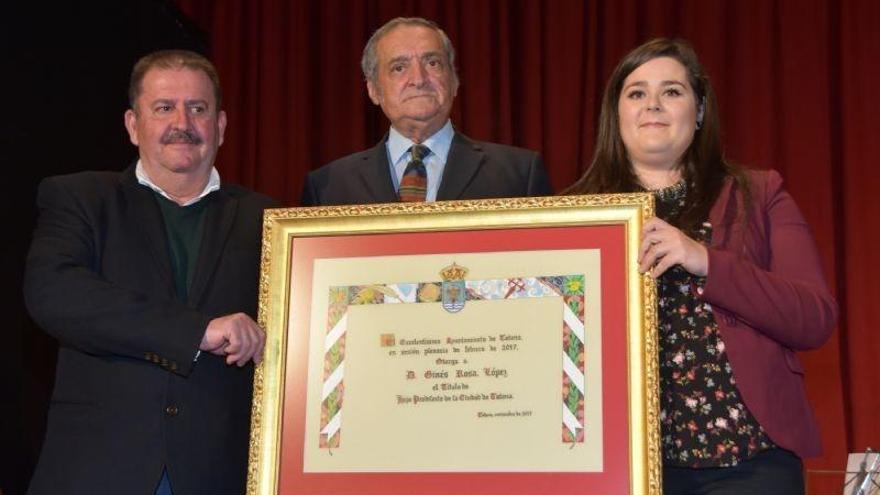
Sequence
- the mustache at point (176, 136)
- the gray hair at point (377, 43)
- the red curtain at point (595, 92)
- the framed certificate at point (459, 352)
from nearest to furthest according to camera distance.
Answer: the framed certificate at point (459, 352)
the mustache at point (176, 136)
the gray hair at point (377, 43)
the red curtain at point (595, 92)

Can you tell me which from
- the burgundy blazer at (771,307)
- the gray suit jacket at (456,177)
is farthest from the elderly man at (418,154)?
the burgundy blazer at (771,307)

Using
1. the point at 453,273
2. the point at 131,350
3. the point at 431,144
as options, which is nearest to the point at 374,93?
the point at 431,144

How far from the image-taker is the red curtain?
5.29 metres

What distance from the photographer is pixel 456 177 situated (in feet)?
11.2

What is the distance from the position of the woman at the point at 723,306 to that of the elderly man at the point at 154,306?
0.97 metres

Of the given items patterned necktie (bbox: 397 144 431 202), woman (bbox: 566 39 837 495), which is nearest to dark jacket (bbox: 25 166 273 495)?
patterned necktie (bbox: 397 144 431 202)

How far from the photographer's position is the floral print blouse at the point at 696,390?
2.74m

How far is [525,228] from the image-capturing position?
289 cm

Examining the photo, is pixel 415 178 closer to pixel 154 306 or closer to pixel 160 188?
pixel 160 188

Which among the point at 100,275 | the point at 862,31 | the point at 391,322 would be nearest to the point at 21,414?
the point at 100,275

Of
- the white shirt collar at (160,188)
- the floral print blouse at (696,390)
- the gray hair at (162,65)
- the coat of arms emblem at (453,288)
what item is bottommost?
the floral print blouse at (696,390)

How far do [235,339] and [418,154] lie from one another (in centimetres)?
86

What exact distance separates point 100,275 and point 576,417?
4.08 feet

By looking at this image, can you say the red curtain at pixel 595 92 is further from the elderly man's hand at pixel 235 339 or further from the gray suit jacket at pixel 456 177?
the elderly man's hand at pixel 235 339
